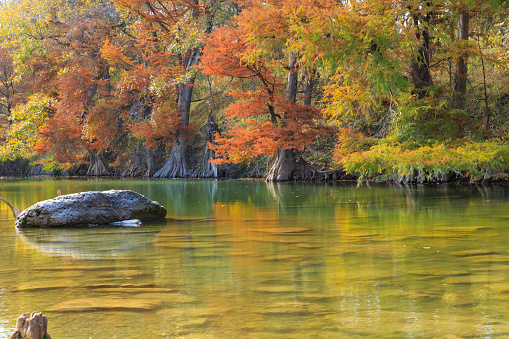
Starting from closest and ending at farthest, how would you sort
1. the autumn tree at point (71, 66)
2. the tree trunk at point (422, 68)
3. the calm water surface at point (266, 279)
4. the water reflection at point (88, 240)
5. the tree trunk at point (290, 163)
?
the calm water surface at point (266, 279)
the water reflection at point (88, 240)
the tree trunk at point (422, 68)
the tree trunk at point (290, 163)
the autumn tree at point (71, 66)

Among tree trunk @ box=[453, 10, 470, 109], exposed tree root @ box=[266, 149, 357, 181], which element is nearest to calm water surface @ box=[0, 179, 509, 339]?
tree trunk @ box=[453, 10, 470, 109]

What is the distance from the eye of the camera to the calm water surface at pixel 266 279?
238 centimetres

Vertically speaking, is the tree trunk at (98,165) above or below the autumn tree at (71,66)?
below

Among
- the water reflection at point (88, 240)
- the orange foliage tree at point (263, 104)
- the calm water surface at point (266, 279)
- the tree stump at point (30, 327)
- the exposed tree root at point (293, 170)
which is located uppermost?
the orange foliage tree at point (263, 104)

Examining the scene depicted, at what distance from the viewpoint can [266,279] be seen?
327 centimetres

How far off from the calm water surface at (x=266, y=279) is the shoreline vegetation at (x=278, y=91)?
22.1 feet

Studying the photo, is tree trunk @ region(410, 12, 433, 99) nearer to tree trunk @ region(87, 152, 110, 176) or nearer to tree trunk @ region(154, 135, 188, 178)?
tree trunk @ region(154, 135, 188, 178)

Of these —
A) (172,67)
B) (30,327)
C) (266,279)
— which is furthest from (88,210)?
(172,67)

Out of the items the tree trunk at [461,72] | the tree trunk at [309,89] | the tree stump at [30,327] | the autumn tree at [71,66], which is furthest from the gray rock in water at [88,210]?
the autumn tree at [71,66]

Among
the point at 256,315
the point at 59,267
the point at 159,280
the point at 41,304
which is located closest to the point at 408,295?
the point at 256,315

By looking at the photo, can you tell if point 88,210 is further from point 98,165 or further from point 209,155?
point 98,165

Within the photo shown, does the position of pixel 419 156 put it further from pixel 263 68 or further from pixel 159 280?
pixel 159 280

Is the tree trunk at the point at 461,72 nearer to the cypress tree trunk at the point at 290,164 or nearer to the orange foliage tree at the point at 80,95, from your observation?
the cypress tree trunk at the point at 290,164

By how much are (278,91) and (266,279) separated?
1471 cm
